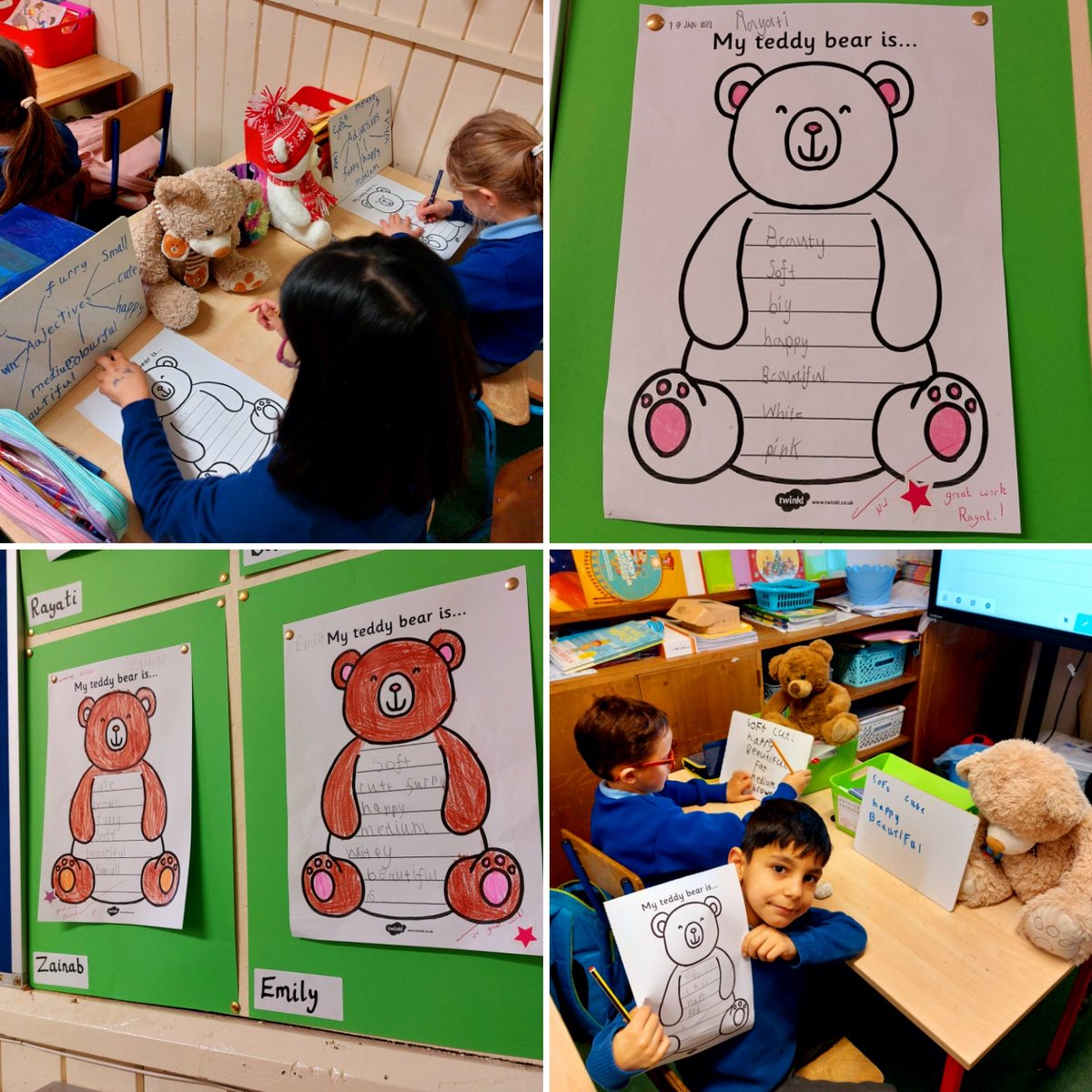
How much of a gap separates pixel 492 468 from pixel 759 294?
55 centimetres

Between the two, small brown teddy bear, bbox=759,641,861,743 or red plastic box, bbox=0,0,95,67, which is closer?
small brown teddy bear, bbox=759,641,861,743

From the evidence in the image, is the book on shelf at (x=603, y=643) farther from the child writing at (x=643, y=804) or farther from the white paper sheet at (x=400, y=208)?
the white paper sheet at (x=400, y=208)

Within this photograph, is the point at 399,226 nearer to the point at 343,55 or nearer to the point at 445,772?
the point at 343,55

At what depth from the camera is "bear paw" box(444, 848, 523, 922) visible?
85cm

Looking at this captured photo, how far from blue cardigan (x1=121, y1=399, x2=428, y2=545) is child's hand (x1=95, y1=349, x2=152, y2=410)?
0.14 feet

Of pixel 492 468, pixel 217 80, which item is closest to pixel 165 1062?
pixel 492 468

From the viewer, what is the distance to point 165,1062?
104cm

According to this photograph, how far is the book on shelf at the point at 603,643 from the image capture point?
5.09 feet

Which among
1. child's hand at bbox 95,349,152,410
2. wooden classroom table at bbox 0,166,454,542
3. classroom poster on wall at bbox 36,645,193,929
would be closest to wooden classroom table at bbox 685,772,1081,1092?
classroom poster on wall at bbox 36,645,193,929

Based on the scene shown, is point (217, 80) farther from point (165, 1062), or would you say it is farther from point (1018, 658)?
point (1018, 658)

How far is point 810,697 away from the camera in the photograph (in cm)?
175

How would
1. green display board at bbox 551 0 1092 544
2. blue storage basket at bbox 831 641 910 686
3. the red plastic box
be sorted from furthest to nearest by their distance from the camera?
the red plastic box
blue storage basket at bbox 831 641 910 686
green display board at bbox 551 0 1092 544

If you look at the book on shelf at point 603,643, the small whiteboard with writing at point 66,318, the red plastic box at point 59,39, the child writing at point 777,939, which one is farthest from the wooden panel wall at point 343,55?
the child writing at point 777,939

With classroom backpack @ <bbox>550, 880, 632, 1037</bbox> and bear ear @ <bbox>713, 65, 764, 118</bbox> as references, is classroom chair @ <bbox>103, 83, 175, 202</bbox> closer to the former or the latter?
bear ear @ <bbox>713, 65, 764, 118</bbox>
